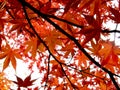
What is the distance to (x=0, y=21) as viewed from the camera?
1.53m

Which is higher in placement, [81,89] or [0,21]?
[0,21]

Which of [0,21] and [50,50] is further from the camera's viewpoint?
[50,50]

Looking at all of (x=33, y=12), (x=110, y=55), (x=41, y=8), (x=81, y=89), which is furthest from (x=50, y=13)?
(x=81, y=89)

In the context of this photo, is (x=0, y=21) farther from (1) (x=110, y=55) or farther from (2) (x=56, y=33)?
(1) (x=110, y=55)

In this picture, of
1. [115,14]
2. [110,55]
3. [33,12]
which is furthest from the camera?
[33,12]

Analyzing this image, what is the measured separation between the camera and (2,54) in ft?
5.67

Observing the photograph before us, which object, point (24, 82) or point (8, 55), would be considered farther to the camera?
point (8, 55)

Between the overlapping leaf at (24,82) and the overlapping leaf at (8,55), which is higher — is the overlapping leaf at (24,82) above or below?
below

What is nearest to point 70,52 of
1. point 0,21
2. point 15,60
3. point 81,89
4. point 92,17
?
point 81,89

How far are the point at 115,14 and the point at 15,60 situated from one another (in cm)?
84

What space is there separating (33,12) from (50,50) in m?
0.33

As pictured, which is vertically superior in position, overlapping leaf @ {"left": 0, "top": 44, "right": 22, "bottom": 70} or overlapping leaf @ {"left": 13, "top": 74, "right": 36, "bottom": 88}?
overlapping leaf @ {"left": 0, "top": 44, "right": 22, "bottom": 70}

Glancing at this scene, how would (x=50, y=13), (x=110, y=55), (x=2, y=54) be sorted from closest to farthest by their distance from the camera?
(x=110, y=55) < (x=50, y=13) < (x=2, y=54)

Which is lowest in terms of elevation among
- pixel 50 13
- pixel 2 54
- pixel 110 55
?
pixel 110 55
